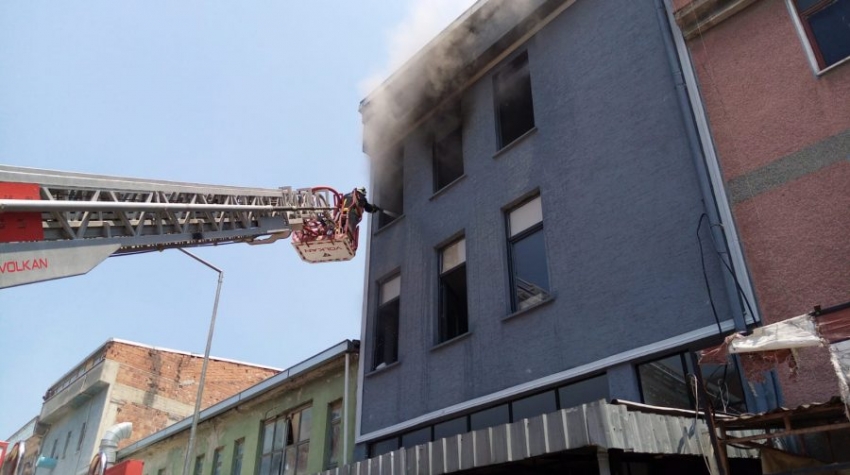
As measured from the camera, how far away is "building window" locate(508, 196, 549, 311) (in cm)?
1055

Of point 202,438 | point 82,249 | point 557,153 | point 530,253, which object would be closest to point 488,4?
point 557,153

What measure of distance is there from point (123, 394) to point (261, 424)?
44.5 ft

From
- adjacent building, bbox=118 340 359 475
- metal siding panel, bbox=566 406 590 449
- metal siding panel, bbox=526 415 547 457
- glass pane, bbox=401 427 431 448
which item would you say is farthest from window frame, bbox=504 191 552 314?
adjacent building, bbox=118 340 359 475

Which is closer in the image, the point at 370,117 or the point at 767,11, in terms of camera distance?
the point at 767,11

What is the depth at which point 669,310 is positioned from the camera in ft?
27.6

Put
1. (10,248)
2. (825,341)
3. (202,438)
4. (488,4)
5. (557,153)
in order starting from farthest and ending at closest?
(202,438) → (488,4) → (557,153) → (10,248) → (825,341)

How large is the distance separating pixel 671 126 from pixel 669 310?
8.42ft

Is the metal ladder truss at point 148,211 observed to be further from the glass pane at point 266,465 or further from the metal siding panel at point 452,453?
the glass pane at point 266,465

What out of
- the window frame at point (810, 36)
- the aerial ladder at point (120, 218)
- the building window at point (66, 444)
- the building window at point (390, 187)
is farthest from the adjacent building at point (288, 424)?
the building window at point (66, 444)

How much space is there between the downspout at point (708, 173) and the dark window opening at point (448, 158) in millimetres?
4907

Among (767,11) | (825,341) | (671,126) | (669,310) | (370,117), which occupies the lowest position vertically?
(825,341)

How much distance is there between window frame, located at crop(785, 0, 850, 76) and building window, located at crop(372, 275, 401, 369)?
26.6 feet

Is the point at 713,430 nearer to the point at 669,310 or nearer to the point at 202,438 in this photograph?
the point at 669,310

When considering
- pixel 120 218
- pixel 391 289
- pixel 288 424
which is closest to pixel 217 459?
pixel 288 424
